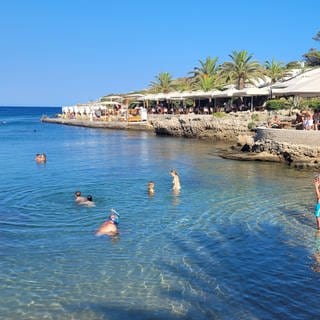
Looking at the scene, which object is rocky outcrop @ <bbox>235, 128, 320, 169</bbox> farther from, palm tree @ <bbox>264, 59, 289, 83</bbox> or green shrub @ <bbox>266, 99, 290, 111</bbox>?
palm tree @ <bbox>264, 59, 289, 83</bbox>

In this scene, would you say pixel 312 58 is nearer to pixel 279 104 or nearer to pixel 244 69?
pixel 244 69

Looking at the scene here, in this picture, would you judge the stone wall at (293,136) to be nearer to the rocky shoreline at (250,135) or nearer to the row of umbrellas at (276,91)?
the rocky shoreline at (250,135)

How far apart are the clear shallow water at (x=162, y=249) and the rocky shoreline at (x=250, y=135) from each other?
227cm

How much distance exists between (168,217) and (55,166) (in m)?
13.4

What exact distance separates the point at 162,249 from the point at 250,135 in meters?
23.9

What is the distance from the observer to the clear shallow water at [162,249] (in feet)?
26.3

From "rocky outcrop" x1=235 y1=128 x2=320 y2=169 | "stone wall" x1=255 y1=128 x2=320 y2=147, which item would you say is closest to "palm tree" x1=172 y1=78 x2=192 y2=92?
"rocky outcrop" x1=235 y1=128 x2=320 y2=169

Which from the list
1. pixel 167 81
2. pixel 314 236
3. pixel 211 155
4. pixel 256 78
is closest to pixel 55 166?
pixel 211 155

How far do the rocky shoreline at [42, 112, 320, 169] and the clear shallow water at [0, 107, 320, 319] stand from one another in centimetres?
227

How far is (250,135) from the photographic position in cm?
3372

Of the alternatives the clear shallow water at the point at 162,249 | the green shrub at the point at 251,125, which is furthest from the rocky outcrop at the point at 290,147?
the green shrub at the point at 251,125

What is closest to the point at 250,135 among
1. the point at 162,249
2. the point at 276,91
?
the point at 276,91

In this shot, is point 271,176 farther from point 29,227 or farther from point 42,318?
point 42,318

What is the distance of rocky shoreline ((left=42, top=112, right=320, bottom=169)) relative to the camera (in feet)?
77.6
